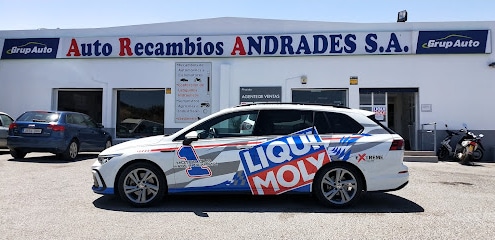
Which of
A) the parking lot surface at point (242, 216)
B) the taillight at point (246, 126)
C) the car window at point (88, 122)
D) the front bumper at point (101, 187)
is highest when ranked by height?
the car window at point (88, 122)

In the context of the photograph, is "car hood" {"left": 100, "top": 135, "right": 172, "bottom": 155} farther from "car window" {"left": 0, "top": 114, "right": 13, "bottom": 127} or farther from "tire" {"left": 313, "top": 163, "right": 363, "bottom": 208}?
"car window" {"left": 0, "top": 114, "right": 13, "bottom": 127}

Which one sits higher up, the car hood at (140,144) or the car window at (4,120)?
the car window at (4,120)

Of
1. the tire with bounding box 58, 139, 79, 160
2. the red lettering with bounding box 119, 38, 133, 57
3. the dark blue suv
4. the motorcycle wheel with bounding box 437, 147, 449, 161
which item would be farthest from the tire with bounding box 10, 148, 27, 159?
the motorcycle wheel with bounding box 437, 147, 449, 161

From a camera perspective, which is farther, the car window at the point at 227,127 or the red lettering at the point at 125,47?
the red lettering at the point at 125,47

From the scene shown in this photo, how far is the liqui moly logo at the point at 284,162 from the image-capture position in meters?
5.53

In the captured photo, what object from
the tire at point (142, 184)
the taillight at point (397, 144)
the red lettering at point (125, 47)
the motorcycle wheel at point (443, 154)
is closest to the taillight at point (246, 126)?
the tire at point (142, 184)

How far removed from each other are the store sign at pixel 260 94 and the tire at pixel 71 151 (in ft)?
20.5

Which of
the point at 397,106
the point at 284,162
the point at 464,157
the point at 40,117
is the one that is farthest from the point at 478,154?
the point at 40,117

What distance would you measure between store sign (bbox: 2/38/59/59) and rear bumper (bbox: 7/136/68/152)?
6317 millimetres

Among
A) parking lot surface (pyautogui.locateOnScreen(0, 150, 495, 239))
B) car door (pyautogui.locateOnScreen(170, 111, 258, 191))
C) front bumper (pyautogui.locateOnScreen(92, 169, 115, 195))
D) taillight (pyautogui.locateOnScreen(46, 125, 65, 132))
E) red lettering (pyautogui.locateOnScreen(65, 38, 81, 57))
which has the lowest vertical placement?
parking lot surface (pyautogui.locateOnScreen(0, 150, 495, 239))

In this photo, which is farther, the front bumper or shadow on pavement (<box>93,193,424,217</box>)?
the front bumper

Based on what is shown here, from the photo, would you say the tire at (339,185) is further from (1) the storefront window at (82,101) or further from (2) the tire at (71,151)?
(1) the storefront window at (82,101)

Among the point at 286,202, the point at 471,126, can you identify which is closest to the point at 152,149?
the point at 286,202

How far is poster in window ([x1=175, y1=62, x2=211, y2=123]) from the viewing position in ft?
49.4
